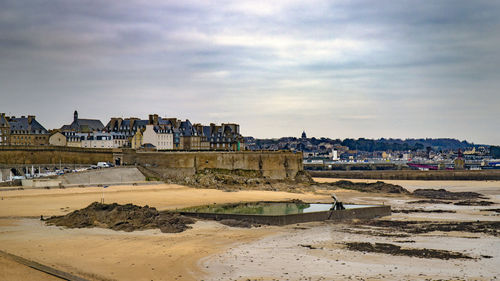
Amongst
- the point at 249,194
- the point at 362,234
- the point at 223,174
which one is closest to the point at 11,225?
the point at 362,234

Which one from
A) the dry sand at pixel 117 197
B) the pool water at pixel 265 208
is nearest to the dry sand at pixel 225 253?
the dry sand at pixel 117 197

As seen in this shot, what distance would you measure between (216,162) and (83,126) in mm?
31689

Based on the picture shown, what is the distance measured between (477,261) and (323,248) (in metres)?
6.18

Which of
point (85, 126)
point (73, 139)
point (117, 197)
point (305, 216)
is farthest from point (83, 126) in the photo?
point (305, 216)

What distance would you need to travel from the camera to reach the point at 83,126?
9019 cm

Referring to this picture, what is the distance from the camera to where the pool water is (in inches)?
1482

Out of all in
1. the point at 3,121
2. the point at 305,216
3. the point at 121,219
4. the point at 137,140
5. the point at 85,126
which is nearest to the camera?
the point at 121,219

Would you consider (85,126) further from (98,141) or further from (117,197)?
(117,197)

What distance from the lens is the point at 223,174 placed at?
2552 inches

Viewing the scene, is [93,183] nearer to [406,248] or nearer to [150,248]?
[150,248]

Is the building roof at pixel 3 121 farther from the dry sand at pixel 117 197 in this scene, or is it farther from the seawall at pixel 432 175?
the seawall at pixel 432 175

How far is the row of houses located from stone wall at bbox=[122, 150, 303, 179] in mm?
14074

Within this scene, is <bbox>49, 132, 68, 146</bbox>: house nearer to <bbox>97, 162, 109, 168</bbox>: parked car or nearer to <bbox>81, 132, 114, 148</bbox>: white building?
<bbox>81, 132, 114, 148</bbox>: white building

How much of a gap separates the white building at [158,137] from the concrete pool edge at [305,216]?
47561mm
